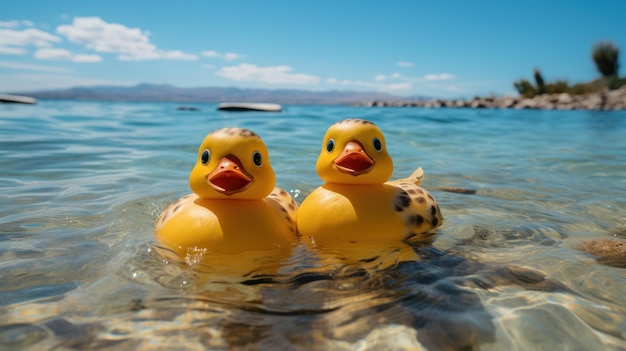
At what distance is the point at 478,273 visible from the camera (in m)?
2.58

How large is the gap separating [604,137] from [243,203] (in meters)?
11.8

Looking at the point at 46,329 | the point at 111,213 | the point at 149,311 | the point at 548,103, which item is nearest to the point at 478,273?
the point at 149,311

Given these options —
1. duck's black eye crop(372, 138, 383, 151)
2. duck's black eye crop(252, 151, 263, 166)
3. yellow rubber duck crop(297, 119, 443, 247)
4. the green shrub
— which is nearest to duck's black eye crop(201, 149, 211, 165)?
duck's black eye crop(252, 151, 263, 166)

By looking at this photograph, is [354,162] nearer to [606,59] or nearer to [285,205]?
[285,205]

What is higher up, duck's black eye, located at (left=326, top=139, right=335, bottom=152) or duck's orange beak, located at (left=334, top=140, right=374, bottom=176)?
duck's black eye, located at (left=326, top=139, right=335, bottom=152)

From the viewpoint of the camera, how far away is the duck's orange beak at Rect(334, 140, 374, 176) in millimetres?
2648

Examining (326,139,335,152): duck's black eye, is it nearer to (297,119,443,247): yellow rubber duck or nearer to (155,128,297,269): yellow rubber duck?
(297,119,443,247): yellow rubber duck

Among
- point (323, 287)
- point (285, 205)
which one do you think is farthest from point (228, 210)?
point (323, 287)

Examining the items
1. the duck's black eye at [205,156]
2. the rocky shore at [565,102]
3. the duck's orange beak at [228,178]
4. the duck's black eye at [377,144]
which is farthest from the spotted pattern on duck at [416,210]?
the rocky shore at [565,102]

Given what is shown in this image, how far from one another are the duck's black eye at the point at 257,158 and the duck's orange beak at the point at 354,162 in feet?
1.43

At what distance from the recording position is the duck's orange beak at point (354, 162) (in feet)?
8.69

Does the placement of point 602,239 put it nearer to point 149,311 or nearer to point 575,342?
point 575,342

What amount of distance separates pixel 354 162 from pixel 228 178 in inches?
28.3

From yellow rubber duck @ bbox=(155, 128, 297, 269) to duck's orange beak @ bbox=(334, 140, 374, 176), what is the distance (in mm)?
403
